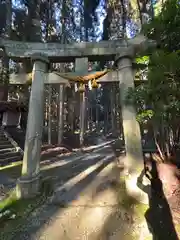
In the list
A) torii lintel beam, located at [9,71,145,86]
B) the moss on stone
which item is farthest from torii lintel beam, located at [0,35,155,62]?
the moss on stone

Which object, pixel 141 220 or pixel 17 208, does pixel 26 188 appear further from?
pixel 141 220

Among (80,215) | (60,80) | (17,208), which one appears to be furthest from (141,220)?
(60,80)

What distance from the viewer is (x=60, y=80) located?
4.32m

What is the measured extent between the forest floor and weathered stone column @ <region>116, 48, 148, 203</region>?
283mm

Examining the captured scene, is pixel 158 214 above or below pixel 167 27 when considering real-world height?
below

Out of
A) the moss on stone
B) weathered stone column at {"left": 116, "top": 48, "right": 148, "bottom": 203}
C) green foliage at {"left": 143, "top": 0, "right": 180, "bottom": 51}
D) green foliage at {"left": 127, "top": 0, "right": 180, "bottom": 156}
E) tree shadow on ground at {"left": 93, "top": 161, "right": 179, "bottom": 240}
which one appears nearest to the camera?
tree shadow on ground at {"left": 93, "top": 161, "right": 179, "bottom": 240}

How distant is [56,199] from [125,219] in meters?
1.61

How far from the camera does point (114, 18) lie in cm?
1197

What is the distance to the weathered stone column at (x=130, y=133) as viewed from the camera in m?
3.65

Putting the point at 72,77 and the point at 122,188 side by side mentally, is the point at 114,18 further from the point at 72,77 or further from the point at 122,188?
the point at 122,188

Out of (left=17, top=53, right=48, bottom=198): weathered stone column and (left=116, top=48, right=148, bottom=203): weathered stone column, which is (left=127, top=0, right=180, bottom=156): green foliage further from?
(left=17, top=53, right=48, bottom=198): weathered stone column

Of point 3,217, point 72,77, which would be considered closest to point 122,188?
point 3,217

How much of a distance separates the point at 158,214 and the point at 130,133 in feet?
5.38

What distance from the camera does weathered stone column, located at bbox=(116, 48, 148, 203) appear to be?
12.0ft
